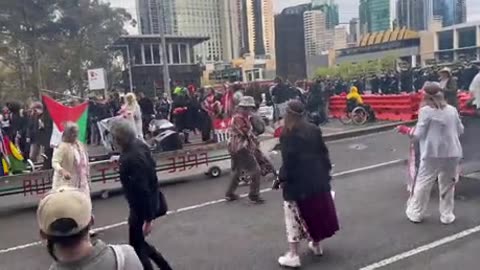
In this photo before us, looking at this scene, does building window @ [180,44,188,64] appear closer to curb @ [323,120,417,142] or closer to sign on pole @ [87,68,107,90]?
sign on pole @ [87,68,107,90]

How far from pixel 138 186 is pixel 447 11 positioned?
2798 inches

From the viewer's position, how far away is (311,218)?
17.0 feet

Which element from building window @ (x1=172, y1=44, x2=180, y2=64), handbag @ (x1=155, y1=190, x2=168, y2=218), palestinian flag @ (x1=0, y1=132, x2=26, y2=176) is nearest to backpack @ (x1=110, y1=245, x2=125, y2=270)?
handbag @ (x1=155, y1=190, x2=168, y2=218)

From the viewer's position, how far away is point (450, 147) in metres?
6.05

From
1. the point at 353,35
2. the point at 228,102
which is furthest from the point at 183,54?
the point at 353,35

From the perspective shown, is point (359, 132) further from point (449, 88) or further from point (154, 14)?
point (154, 14)

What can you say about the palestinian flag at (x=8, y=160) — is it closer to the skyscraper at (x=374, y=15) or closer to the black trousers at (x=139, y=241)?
the black trousers at (x=139, y=241)

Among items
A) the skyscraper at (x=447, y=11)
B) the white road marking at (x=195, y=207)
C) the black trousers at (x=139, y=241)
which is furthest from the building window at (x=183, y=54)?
the black trousers at (x=139, y=241)

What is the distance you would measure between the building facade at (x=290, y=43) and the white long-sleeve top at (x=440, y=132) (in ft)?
82.8

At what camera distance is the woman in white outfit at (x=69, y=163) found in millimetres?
6316

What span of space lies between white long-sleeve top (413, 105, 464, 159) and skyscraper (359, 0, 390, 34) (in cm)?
5166

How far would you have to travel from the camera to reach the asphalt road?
5375mm

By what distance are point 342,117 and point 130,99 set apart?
31.9ft

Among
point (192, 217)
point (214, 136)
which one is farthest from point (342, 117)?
point (192, 217)
